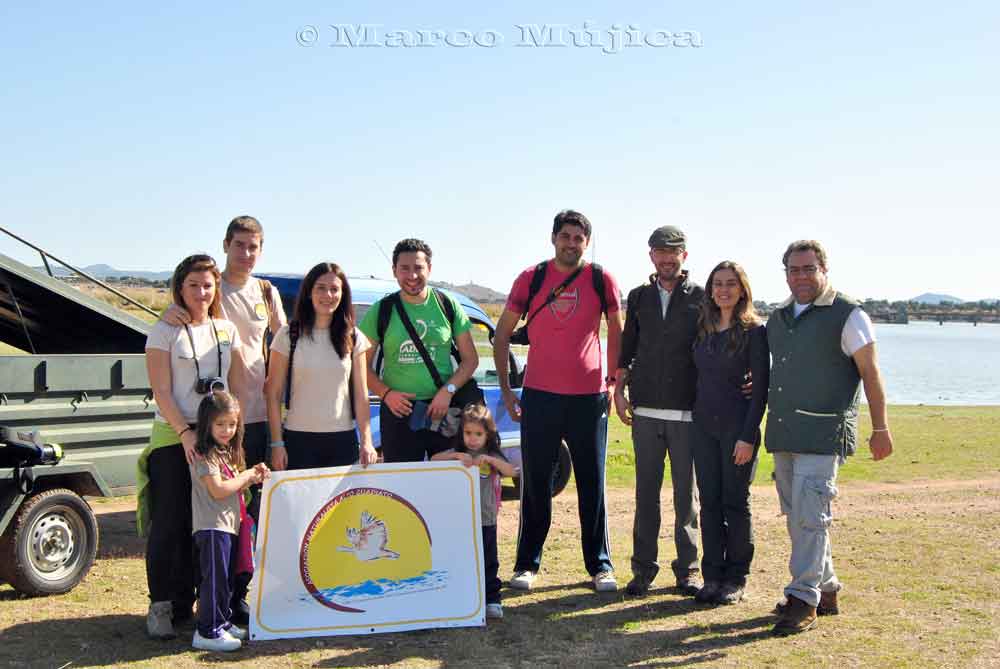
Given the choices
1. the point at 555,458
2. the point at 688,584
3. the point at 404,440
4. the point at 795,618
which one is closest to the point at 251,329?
the point at 404,440

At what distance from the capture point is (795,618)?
5.61 metres

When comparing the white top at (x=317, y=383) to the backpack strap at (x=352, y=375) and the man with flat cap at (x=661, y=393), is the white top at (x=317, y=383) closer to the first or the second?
the backpack strap at (x=352, y=375)

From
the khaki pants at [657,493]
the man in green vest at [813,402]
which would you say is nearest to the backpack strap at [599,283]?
the khaki pants at [657,493]

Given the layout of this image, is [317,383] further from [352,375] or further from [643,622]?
[643,622]

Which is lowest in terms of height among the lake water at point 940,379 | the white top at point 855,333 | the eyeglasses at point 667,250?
the lake water at point 940,379

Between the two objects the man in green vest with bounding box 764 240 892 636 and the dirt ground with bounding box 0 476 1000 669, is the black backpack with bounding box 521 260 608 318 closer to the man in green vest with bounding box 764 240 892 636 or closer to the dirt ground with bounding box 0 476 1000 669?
the man in green vest with bounding box 764 240 892 636

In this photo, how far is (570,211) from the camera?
6402 millimetres

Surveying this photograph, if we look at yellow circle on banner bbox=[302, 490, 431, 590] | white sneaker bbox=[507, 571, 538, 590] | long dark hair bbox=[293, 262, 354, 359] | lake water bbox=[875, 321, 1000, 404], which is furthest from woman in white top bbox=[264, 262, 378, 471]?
lake water bbox=[875, 321, 1000, 404]

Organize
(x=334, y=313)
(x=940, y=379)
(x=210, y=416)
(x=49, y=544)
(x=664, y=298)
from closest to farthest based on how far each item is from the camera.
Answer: (x=210, y=416)
(x=334, y=313)
(x=49, y=544)
(x=664, y=298)
(x=940, y=379)

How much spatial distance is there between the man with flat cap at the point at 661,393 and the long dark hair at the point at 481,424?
95 cm

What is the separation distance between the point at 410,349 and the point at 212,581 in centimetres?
178

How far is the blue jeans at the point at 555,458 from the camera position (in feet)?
21.1

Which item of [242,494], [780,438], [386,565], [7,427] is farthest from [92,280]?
[780,438]

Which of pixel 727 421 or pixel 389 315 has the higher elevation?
pixel 389 315
